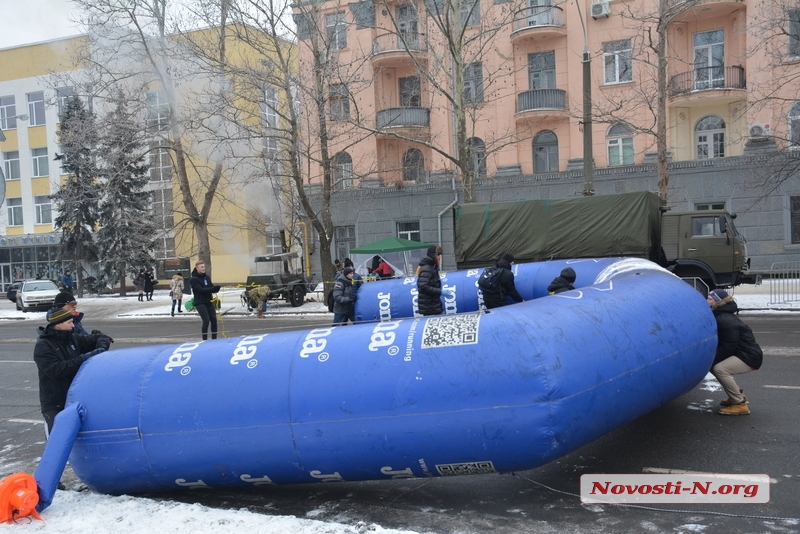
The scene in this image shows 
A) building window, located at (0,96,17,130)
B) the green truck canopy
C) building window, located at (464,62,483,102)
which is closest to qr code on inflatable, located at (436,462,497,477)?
the green truck canopy

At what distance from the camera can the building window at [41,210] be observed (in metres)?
46.4

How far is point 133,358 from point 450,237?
26886mm

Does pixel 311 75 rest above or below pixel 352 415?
above

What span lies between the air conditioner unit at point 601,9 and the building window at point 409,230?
12.0 metres

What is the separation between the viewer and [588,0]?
94.6ft

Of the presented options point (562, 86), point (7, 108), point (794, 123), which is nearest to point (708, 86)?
point (794, 123)

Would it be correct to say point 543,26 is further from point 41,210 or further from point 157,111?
point 41,210

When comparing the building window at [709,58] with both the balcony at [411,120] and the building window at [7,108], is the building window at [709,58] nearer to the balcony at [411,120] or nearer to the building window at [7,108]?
the balcony at [411,120]

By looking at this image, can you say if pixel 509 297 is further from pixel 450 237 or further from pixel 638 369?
pixel 450 237

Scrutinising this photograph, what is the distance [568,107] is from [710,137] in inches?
235

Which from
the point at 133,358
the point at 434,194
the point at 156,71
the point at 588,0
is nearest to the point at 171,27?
the point at 156,71

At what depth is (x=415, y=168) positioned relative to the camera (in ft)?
104

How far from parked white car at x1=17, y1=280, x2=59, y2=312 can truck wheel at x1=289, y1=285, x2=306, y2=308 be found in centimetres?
1357

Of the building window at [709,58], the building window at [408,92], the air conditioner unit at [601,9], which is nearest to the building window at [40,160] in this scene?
the building window at [408,92]
